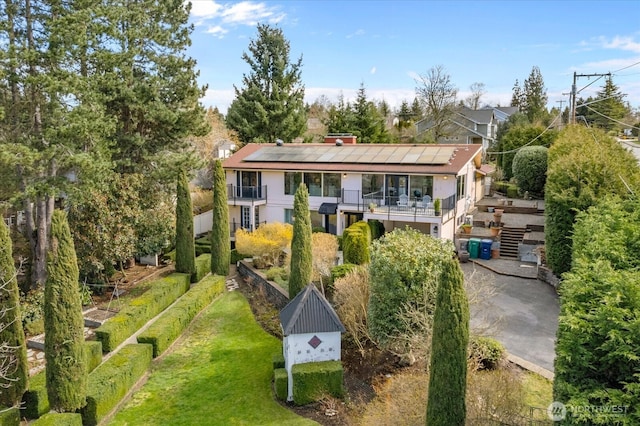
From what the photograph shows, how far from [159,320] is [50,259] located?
6.30 metres

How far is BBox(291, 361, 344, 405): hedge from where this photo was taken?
12.6 metres

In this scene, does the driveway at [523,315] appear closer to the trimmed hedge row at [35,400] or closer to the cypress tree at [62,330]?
the cypress tree at [62,330]

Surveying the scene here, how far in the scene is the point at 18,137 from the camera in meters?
17.5

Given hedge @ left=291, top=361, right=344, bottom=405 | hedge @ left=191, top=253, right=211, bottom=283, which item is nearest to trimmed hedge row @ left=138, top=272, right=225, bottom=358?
hedge @ left=191, top=253, right=211, bottom=283

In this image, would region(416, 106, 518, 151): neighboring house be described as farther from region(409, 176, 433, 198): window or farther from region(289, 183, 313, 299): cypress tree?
region(289, 183, 313, 299): cypress tree

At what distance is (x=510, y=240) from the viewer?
83.0 ft

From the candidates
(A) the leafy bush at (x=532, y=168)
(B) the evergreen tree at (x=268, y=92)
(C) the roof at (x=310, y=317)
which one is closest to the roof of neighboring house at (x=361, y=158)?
(A) the leafy bush at (x=532, y=168)

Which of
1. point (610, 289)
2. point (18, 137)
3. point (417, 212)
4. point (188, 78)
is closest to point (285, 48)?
point (188, 78)

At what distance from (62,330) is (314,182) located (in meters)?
19.0

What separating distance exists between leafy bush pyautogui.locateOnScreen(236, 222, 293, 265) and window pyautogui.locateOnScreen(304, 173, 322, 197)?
4.83 meters

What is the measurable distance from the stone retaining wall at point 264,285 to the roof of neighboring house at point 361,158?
24.3 ft

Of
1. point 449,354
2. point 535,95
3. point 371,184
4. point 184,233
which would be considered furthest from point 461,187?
point 535,95

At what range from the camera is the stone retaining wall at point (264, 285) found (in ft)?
64.9

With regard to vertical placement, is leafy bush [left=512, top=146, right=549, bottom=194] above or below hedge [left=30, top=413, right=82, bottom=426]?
above
